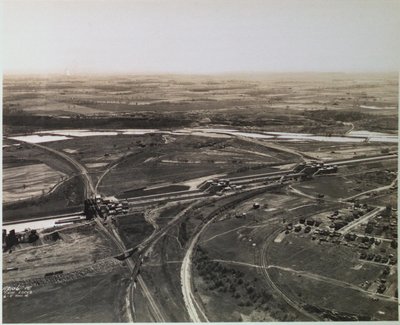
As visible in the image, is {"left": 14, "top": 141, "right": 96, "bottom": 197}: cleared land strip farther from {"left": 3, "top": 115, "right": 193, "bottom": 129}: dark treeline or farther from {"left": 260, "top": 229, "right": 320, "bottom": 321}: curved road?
{"left": 260, "top": 229, "right": 320, "bottom": 321}: curved road

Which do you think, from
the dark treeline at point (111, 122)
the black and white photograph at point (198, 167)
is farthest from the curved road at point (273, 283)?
the dark treeline at point (111, 122)

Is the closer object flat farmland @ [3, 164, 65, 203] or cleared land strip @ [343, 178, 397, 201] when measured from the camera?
flat farmland @ [3, 164, 65, 203]

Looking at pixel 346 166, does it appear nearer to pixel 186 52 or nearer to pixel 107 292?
pixel 186 52

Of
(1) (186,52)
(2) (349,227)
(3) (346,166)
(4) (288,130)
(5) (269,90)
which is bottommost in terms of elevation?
(2) (349,227)

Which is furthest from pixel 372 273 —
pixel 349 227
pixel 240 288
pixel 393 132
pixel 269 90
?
pixel 269 90

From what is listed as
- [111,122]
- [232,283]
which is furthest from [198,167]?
[232,283]

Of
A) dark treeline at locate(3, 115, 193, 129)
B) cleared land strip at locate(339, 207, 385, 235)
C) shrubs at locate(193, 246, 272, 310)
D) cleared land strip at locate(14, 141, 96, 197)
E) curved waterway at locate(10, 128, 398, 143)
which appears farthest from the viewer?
curved waterway at locate(10, 128, 398, 143)

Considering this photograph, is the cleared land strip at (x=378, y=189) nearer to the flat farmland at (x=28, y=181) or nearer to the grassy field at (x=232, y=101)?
the grassy field at (x=232, y=101)

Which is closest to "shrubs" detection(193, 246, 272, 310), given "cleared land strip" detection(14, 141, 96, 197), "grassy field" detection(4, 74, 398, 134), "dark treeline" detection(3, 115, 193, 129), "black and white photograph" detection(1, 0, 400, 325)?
"black and white photograph" detection(1, 0, 400, 325)
